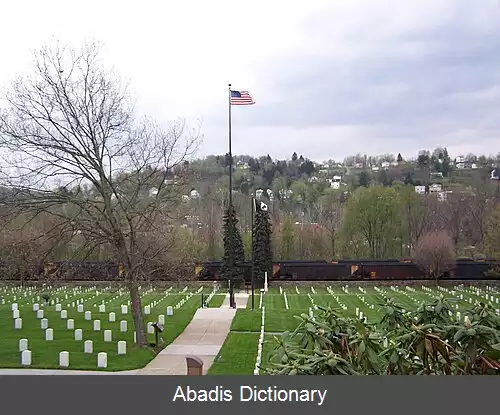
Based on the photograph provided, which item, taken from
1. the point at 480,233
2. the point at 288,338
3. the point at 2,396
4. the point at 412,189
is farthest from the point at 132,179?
the point at 480,233

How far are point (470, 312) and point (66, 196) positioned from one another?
402 inches

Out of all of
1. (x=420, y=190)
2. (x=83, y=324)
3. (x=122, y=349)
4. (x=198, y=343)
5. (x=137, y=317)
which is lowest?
(x=83, y=324)

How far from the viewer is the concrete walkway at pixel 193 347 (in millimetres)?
10391

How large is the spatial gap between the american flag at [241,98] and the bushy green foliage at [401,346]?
13.9 metres

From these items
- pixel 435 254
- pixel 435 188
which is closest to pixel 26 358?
pixel 435 254

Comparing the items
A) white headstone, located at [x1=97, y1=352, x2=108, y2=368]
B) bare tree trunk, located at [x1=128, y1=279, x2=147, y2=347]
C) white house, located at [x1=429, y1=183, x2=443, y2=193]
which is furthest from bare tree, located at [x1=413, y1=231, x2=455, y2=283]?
white headstone, located at [x1=97, y1=352, x2=108, y2=368]

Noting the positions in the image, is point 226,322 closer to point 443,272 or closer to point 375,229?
point 443,272

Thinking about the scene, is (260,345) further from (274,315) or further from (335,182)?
(335,182)

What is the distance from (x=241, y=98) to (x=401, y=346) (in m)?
14.4

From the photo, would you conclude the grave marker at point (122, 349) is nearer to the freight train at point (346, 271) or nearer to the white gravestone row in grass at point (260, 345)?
the white gravestone row in grass at point (260, 345)

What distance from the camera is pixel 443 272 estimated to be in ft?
97.3

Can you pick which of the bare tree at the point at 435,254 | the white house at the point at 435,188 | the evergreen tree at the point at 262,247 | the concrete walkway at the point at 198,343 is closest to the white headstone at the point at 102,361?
the concrete walkway at the point at 198,343

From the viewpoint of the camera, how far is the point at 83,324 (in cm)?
1658

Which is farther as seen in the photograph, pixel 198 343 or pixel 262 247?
pixel 262 247
